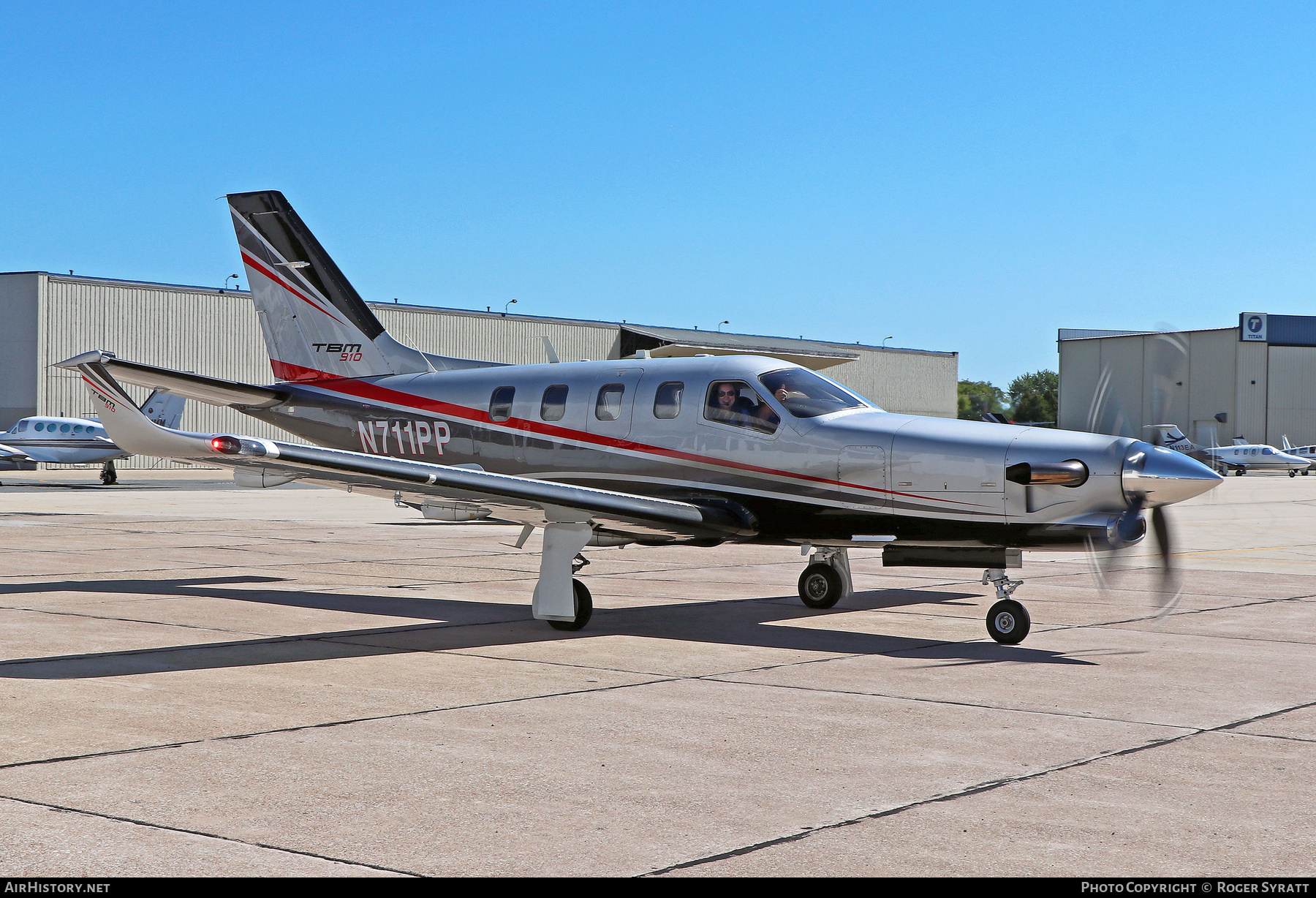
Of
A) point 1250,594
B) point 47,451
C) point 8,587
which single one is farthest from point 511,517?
point 47,451

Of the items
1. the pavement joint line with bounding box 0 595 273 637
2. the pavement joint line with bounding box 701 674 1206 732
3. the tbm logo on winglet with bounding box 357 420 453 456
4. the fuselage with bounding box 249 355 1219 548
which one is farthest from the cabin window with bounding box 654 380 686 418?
the pavement joint line with bounding box 0 595 273 637

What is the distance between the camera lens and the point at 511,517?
11.2 metres

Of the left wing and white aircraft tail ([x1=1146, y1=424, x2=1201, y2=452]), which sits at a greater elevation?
white aircraft tail ([x1=1146, y1=424, x2=1201, y2=452])

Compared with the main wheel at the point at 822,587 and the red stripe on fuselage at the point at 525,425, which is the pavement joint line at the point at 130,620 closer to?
the red stripe on fuselage at the point at 525,425

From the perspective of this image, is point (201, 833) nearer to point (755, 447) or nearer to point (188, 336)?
point (755, 447)

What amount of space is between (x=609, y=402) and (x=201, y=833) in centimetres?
751

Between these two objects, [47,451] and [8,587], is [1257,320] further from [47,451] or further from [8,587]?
[8,587]

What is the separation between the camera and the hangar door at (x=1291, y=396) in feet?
282

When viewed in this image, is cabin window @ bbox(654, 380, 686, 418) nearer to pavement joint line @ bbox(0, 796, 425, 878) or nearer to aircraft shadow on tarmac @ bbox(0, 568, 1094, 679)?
aircraft shadow on tarmac @ bbox(0, 568, 1094, 679)

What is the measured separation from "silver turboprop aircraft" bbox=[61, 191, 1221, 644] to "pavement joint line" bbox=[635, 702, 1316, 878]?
2.61 meters

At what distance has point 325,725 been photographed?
6.78 meters

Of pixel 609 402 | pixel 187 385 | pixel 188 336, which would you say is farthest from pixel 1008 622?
pixel 188 336

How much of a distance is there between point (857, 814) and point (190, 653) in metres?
5.99

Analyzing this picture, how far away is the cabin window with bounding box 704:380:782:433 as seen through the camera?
1091 centimetres
